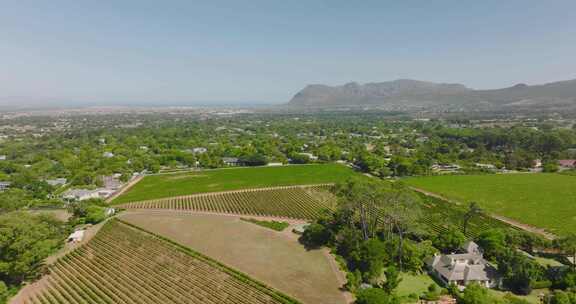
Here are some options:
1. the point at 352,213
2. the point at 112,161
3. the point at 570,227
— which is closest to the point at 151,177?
the point at 112,161

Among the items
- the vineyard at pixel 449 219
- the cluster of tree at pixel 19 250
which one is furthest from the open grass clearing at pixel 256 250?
the vineyard at pixel 449 219

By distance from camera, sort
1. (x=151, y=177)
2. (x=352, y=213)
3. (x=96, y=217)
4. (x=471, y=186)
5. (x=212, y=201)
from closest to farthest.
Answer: (x=352, y=213) → (x=96, y=217) → (x=212, y=201) → (x=471, y=186) → (x=151, y=177)

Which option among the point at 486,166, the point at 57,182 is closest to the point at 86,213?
the point at 57,182

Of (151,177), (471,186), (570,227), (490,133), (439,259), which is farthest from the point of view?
(490,133)

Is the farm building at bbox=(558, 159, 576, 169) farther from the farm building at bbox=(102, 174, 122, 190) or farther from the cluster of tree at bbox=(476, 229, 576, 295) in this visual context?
the farm building at bbox=(102, 174, 122, 190)

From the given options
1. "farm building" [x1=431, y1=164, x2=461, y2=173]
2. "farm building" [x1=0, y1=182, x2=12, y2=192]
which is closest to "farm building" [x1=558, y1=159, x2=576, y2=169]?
"farm building" [x1=431, y1=164, x2=461, y2=173]

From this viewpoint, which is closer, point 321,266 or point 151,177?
point 321,266

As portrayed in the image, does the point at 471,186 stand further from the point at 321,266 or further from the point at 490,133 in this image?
the point at 490,133
